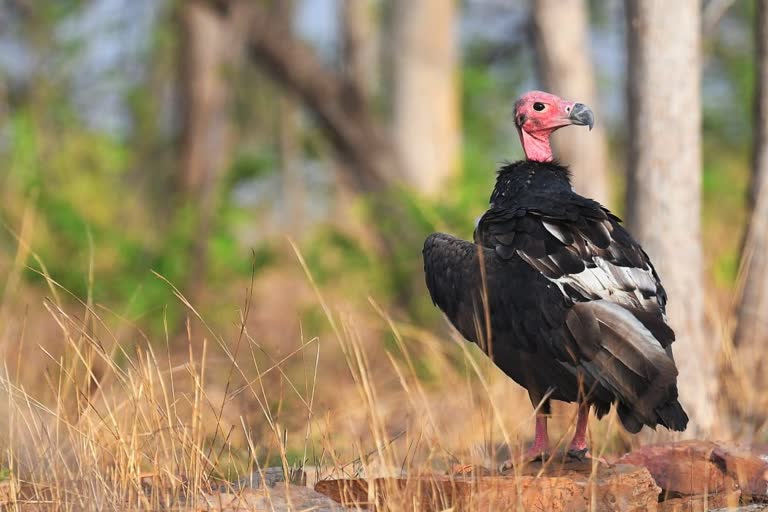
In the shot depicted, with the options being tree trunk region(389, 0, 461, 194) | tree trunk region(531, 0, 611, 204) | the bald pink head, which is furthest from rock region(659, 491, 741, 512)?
tree trunk region(389, 0, 461, 194)

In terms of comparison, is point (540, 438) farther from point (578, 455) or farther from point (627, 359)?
point (627, 359)

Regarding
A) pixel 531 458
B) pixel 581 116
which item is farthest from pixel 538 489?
pixel 581 116

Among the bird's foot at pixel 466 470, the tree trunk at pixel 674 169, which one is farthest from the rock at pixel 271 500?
the tree trunk at pixel 674 169

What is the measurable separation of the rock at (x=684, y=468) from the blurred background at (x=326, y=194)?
96 cm

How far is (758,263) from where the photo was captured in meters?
7.11

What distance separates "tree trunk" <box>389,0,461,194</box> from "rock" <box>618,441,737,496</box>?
938cm

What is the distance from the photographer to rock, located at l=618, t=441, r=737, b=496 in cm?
451

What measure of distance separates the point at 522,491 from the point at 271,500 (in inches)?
34.9

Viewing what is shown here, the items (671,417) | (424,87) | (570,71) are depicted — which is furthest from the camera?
(424,87)

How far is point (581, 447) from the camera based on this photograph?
4715mm

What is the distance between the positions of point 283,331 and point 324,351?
0.63 metres

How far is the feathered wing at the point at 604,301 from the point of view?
168 inches

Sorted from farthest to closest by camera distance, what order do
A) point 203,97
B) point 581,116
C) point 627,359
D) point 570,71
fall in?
1. point 203,97
2. point 570,71
3. point 581,116
4. point 627,359

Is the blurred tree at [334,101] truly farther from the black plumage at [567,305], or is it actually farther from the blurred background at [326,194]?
the black plumage at [567,305]
